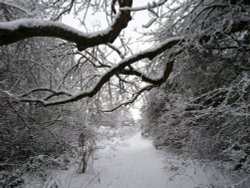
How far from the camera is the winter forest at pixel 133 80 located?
3061 mm

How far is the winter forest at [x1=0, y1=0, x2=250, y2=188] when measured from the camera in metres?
3.06

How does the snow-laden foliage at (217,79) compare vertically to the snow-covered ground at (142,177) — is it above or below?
above

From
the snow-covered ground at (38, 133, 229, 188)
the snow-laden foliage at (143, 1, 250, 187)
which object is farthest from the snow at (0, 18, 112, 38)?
the snow-covered ground at (38, 133, 229, 188)

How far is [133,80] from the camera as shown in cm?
556

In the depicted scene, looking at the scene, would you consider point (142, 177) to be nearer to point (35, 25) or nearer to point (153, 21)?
point (153, 21)

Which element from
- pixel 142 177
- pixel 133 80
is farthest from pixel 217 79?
pixel 142 177

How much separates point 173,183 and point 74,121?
5242mm

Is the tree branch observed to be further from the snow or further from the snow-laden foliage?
the snow-laden foliage

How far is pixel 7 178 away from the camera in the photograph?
5707 mm

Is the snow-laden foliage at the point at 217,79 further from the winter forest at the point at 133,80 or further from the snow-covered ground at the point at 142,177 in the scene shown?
the snow-covered ground at the point at 142,177

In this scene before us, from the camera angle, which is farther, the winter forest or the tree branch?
the winter forest

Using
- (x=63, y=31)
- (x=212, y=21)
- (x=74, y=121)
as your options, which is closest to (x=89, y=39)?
(x=63, y=31)

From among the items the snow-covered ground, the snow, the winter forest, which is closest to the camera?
the snow

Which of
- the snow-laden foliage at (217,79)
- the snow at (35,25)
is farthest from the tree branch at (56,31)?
the snow-laden foliage at (217,79)
